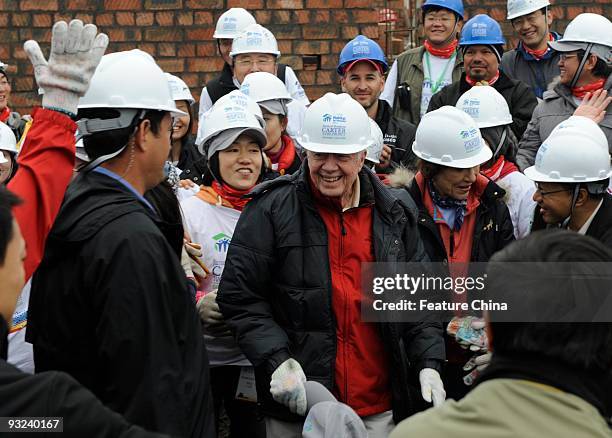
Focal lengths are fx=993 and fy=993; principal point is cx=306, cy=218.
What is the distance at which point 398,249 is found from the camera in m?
3.93

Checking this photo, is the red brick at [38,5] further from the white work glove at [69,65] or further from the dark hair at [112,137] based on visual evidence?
the dark hair at [112,137]

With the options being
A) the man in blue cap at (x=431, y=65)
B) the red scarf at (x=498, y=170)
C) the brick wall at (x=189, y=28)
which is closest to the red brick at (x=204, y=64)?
the brick wall at (x=189, y=28)

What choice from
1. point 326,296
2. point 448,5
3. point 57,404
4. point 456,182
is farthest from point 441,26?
point 57,404

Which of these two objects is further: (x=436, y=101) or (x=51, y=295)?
(x=436, y=101)

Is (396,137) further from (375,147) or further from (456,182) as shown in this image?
(456,182)

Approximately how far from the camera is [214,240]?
182 inches

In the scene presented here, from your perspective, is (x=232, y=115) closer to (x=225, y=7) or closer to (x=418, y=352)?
(x=418, y=352)

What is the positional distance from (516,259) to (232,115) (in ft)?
9.51

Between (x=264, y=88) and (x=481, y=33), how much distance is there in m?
1.70

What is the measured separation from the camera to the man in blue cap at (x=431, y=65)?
7.04 meters

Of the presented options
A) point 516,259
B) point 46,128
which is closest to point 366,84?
point 46,128

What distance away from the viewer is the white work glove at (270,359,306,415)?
12.0 feet

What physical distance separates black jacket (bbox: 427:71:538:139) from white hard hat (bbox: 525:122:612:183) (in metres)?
1.96

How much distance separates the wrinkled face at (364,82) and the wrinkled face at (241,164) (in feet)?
5.59
